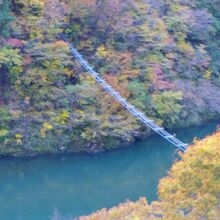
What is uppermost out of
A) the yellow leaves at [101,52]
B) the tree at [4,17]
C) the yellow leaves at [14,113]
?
the tree at [4,17]

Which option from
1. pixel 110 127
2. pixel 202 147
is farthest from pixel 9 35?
pixel 202 147

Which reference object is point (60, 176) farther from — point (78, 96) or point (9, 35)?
point (9, 35)

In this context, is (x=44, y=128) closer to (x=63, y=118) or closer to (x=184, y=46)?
(x=63, y=118)

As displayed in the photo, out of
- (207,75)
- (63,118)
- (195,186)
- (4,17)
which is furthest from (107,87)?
(195,186)

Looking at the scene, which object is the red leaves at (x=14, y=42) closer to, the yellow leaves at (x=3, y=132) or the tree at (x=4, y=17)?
the tree at (x=4, y=17)

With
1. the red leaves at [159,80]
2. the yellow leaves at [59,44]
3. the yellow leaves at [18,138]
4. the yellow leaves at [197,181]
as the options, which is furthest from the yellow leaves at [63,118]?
the yellow leaves at [197,181]

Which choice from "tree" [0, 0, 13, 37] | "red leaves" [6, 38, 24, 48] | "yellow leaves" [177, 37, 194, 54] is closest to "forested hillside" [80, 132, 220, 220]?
"red leaves" [6, 38, 24, 48]
